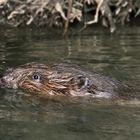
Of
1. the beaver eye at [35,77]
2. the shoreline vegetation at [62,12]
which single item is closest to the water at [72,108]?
the beaver eye at [35,77]

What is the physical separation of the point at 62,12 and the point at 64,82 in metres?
4.27

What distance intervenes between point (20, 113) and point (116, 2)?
5.32 meters

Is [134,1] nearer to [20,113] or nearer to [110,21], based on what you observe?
[110,21]

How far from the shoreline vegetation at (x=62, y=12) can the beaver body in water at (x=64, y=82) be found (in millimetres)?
3931

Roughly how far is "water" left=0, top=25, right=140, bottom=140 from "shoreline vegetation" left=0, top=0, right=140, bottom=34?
4.56 ft

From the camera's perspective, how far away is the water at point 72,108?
5.38 metres

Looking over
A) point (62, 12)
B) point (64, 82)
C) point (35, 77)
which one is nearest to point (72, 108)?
point (64, 82)

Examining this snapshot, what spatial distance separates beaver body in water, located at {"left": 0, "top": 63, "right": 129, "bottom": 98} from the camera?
6082 mm

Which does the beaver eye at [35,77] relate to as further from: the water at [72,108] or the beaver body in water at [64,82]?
the water at [72,108]

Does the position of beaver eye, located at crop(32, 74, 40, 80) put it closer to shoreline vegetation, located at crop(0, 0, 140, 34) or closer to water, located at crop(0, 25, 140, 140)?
water, located at crop(0, 25, 140, 140)

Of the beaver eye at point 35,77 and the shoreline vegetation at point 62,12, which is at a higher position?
the shoreline vegetation at point 62,12

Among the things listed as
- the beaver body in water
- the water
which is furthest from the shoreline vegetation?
the beaver body in water

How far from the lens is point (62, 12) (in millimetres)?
10219

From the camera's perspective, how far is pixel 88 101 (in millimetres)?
6105
